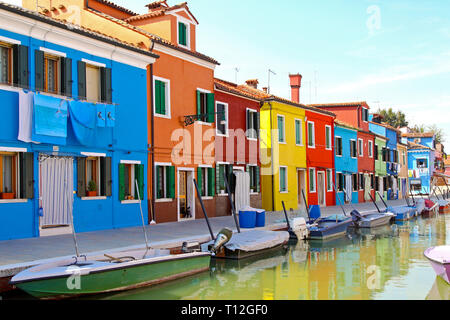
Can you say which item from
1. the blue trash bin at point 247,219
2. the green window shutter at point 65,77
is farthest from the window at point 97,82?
the blue trash bin at point 247,219

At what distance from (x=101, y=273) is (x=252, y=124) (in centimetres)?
1592

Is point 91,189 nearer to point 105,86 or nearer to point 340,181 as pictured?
point 105,86

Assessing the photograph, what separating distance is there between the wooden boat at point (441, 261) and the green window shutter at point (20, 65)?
10633mm

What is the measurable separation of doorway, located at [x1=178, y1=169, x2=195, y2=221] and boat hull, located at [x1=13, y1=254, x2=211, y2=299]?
7981 millimetres

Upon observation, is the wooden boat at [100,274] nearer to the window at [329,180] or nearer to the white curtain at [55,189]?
the white curtain at [55,189]

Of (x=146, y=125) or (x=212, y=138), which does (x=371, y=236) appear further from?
(x=146, y=125)

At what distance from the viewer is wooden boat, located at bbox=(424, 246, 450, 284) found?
31.6ft

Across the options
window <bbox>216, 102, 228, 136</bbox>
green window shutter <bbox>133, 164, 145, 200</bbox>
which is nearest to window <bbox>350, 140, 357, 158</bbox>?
window <bbox>216, 102, 228, 136</bbox>

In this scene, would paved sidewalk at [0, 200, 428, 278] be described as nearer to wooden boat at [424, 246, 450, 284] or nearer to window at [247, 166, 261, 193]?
wooden boat at [424, 246, 450, 284]

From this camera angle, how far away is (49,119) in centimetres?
1288

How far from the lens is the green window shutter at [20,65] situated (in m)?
12.5
